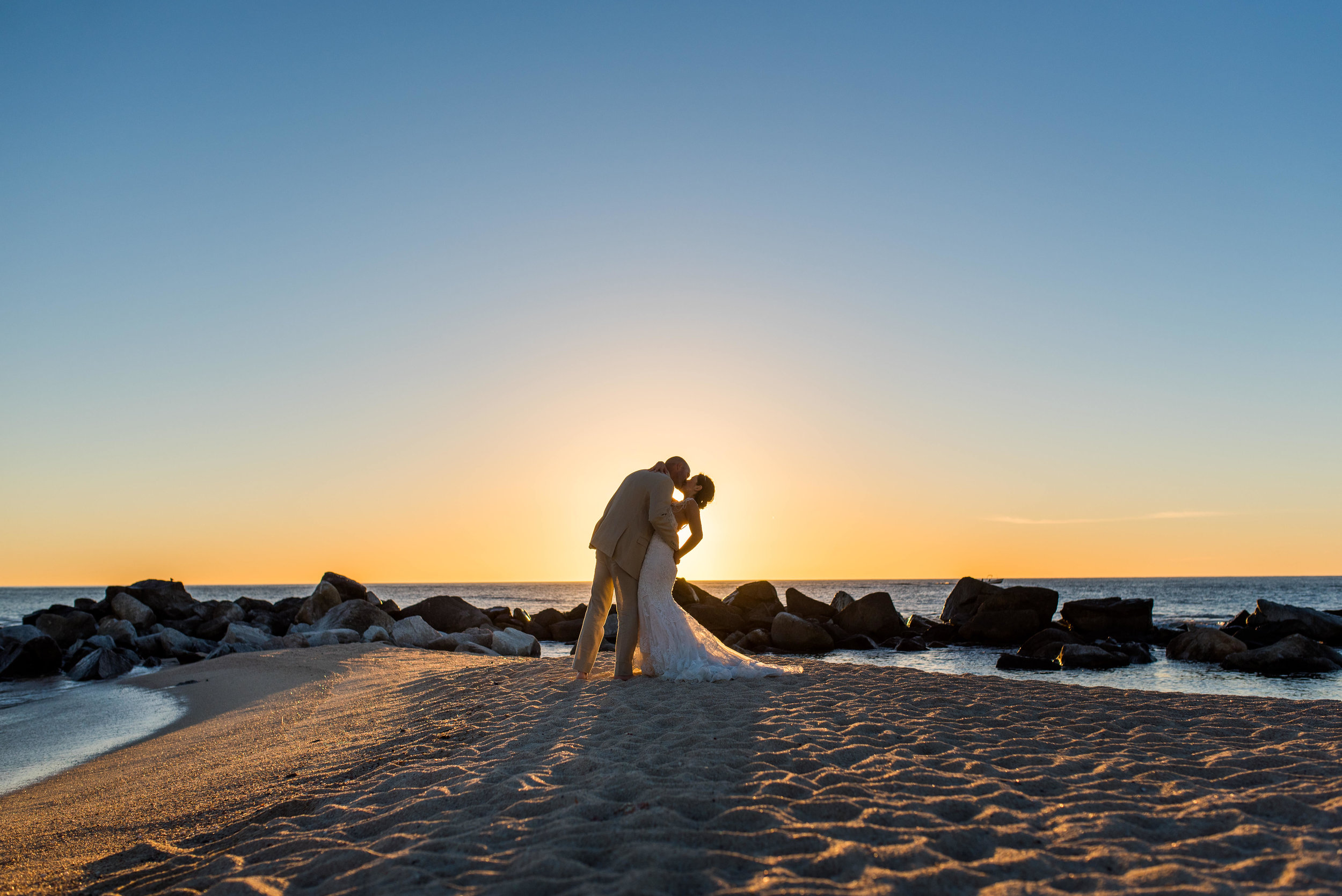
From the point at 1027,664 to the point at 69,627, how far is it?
22162 mm

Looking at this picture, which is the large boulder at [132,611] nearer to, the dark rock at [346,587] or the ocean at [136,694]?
the dark rock at [346,587]

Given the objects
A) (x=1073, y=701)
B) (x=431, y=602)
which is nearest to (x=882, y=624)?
(x=431, y=602)

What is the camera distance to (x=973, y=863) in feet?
9.29

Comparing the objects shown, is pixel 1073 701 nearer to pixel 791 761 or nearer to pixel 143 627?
pixel 791 761

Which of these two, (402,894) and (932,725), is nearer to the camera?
(402,894)

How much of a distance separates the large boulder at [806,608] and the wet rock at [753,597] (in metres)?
0.54

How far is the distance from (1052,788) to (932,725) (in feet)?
5.38

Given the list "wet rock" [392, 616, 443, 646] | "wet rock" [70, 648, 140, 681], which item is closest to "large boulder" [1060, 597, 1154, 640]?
"wet rock" [392, 616, 443, 646]

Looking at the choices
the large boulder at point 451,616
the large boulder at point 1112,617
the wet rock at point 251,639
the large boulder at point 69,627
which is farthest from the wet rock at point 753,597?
the large boulder at point 69,627

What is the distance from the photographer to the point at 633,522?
311 inches

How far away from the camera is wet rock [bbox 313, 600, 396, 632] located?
18.2 meters

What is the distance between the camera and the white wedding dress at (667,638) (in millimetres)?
7875

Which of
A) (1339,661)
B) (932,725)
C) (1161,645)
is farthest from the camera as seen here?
(1161,645)

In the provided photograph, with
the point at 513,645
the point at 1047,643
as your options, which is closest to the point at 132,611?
the point at 513,645
